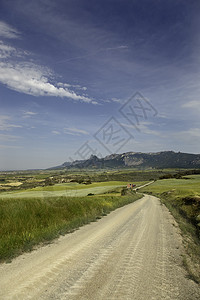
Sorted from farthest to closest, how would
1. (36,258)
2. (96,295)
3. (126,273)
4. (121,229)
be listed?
(121,229) < (36,258) < (126,273) < (96,295)

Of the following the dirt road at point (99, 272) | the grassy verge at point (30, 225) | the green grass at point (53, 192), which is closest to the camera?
the dirt road at point (99, 272)

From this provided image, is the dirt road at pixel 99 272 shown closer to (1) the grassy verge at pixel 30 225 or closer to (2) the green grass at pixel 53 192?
(1) the grassy verge at pixel 30 225

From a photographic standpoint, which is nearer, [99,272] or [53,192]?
[99,272]

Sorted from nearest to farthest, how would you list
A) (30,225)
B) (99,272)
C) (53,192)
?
(99,272) → (30,225) → (53,192)

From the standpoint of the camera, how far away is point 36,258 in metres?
6.16

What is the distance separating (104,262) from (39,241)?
3208 millimetres

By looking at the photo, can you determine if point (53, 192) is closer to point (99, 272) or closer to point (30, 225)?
point (30, 225)

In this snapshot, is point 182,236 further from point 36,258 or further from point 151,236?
point 36,258

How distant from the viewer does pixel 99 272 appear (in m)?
5.29

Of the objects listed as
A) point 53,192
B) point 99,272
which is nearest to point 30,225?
point 99,272

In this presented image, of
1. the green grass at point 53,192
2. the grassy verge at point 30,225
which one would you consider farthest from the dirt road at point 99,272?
the green grass at point 53,192

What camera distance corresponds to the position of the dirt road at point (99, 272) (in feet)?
13.9

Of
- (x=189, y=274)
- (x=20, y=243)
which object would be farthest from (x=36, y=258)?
(x=189, y=274)

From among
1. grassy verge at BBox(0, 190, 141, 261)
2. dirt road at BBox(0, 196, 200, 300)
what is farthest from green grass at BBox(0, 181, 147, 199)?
dirt road at BBox(0, 196, 200, 300)
